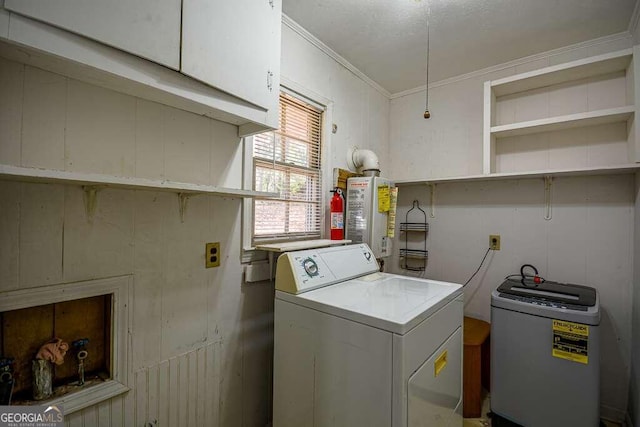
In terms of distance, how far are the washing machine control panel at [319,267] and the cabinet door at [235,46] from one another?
2.51 feet

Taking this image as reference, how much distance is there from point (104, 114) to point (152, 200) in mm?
370

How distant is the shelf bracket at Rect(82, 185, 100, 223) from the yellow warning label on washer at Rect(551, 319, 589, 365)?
236cm

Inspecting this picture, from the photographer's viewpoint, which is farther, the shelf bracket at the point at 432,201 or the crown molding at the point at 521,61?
the shelf bracket at the point at 432,201

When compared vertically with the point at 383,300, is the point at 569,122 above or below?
above

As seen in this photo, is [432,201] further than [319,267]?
Yes

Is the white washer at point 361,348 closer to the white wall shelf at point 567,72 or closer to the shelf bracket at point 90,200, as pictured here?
the shelf bracket at point 90,200

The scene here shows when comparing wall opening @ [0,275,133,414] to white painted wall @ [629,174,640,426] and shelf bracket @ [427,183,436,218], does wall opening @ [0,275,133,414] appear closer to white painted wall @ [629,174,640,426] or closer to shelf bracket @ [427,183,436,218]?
shelf bracket @ [427,183,436,218]

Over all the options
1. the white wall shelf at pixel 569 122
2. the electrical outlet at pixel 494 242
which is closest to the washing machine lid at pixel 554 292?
the electrical outlet at pixel 494 242

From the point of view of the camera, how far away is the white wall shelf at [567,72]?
5.85ft

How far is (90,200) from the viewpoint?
108 cm

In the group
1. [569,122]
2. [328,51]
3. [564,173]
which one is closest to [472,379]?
[564,173]

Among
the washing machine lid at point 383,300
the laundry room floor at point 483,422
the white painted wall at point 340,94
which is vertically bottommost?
the laundry room floor at point 483,422

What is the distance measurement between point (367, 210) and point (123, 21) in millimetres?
1709

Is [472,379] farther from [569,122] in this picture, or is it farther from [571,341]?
[569,122]
